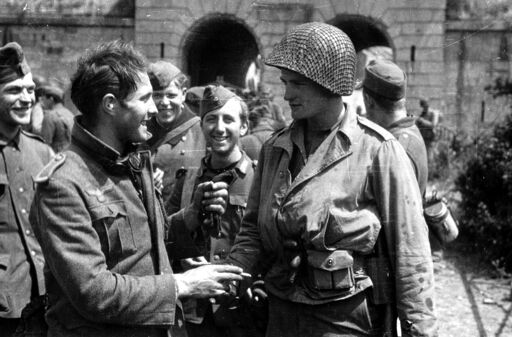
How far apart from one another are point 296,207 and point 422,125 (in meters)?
6.99

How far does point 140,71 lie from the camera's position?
260cm

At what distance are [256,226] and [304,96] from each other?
0.65m

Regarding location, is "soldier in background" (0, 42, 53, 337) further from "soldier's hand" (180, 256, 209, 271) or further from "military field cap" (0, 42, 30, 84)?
"soldier's hand" (180, 256, 209, 271)

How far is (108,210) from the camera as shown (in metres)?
2.45

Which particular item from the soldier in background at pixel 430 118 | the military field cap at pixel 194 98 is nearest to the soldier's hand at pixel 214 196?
the military field cap at pixel 194 98

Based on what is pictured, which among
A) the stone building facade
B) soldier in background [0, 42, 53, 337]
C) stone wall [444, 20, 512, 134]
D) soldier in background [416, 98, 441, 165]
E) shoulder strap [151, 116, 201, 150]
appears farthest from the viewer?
soldier in background [416, 98, 441, 165]

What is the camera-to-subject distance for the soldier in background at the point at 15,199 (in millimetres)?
3840

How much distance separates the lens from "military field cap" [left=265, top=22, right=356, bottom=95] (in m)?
2.80

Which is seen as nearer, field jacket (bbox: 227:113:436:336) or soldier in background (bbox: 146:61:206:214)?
field jacket (bbox: 227:113:436:336)

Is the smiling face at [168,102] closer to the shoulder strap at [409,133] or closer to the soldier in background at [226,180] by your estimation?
the soldier in background at [226,180]

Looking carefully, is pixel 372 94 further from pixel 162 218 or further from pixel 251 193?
pixel 162 218

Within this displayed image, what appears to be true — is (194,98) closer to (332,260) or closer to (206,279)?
(332,260)

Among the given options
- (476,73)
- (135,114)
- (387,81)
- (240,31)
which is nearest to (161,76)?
(387,81)

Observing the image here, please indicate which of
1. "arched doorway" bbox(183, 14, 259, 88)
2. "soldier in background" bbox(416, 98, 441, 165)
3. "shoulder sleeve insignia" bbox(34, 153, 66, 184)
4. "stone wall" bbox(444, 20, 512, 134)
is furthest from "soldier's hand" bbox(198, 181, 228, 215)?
"soldier in background" bbox(416, 98, 441, 165)
